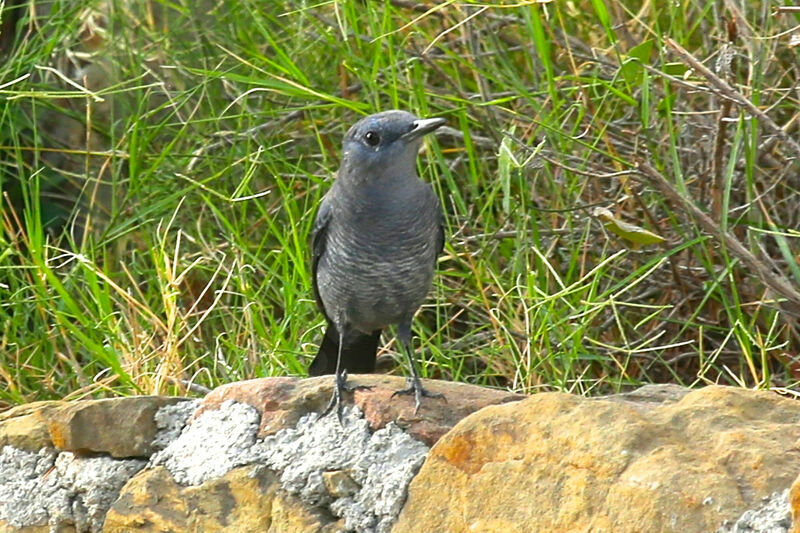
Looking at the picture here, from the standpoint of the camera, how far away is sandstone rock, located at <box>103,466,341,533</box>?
2.24 metres

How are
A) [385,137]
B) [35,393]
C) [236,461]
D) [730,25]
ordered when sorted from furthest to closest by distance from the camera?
[35,393] → [730,25] → [385,137] → [236,461]

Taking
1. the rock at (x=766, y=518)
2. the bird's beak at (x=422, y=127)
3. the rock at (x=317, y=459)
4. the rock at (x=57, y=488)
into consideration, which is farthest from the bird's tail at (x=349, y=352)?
the rock at (x=766, y=518)

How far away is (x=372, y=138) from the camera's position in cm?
292

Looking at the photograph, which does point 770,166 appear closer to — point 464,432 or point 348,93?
point 348,93

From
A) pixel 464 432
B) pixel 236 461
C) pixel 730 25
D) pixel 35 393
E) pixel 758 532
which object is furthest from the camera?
pixel 35 393

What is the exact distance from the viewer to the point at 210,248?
12.7 ft

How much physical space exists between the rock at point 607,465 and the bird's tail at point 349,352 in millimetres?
1033

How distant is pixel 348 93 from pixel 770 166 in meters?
1.40

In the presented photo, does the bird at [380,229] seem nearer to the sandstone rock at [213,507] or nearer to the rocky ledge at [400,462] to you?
the rocky ledge at [400,462]

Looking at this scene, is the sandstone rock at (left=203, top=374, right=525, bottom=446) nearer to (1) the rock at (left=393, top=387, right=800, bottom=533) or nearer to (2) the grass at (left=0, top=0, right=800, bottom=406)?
(1) the rock at (left=393, top=387, right=800, bottom=533)

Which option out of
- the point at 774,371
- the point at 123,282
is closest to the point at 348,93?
the point at 123,282

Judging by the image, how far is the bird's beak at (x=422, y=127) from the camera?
9.03 feet

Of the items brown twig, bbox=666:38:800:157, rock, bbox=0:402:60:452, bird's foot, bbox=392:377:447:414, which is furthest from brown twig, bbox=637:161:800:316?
rock, bbox=0:402:60:452

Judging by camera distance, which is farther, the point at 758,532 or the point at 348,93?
the point at 348,93
